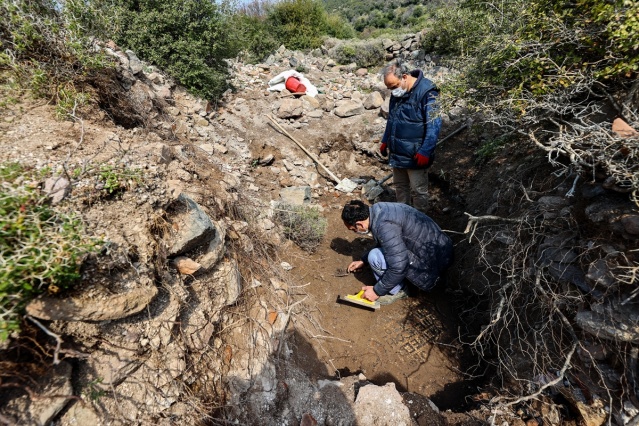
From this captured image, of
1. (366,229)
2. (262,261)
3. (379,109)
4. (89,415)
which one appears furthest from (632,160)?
(379,109)

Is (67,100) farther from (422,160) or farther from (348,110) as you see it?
(348,110)

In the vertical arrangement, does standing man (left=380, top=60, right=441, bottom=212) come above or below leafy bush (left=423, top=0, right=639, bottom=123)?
below

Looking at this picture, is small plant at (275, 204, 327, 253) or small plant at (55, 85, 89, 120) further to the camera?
small plant at (275, 204, 327, 253)

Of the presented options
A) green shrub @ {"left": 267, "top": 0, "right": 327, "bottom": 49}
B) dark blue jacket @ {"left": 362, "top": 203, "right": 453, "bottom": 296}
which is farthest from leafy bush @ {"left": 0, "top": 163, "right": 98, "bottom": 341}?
green shrub @ {"left": 267, "top": 0, "right": 327, "bottom": 49}

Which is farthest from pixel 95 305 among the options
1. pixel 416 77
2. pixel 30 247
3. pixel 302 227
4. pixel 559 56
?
pixel 416 77

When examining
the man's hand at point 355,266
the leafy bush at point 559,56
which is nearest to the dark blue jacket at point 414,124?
the leafy bush at point 559,56

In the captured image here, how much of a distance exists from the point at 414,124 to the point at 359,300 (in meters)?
2.05

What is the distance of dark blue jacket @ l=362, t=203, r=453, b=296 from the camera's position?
112 inches

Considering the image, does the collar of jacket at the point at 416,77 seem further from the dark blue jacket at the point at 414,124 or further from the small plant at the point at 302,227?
the small plant at the point at 302,227

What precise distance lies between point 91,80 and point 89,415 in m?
2.79

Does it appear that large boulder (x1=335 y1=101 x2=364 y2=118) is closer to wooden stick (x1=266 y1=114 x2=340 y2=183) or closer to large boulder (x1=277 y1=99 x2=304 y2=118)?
large boulder (x1=277 y1=99 x2=304 y2=118)

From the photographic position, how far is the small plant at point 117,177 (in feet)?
5.93

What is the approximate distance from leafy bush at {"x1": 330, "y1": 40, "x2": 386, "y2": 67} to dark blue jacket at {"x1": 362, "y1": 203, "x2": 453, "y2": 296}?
9.73m

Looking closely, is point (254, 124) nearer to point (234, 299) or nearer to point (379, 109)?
point (379, 109)
